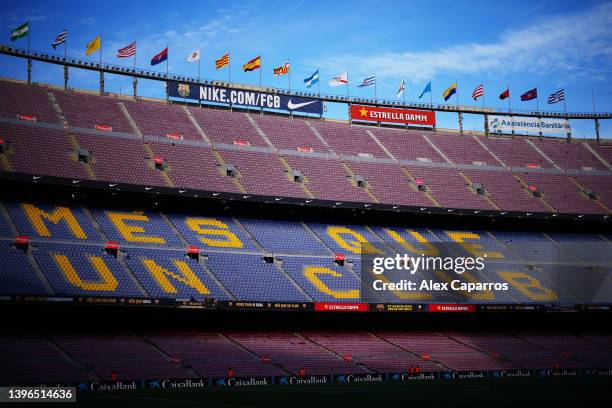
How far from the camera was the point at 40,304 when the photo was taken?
154 ft

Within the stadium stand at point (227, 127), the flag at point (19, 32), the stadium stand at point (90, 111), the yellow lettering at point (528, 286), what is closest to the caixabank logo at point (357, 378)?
the yellow lettering at point (528, 286)

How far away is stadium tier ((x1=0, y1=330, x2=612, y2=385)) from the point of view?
144 ft

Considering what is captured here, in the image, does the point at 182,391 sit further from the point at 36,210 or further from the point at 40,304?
the point at 36,210

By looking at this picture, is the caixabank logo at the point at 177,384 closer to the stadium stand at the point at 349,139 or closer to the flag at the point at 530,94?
the stadium stand at the point at 349,139

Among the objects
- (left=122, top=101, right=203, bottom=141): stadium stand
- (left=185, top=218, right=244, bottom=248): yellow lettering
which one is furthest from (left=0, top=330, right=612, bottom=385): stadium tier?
(left=122, top=101, right=203, bottom=141): stadium stand

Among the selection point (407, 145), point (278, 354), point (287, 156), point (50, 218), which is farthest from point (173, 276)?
point (407, 145)

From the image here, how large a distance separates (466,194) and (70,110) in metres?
39.0

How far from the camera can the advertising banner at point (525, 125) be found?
3465 inches

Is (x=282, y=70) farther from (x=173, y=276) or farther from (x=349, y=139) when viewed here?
(x=173, y=276)

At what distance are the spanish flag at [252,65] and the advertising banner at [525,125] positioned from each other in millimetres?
29268

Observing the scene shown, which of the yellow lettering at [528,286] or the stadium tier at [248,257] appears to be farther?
the yellow lettering at [528,286]

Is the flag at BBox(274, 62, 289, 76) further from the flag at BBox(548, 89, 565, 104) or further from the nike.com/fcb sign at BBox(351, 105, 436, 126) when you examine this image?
the flag at BBox(548, 89, 565, 104)

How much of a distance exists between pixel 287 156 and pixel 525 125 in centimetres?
3299

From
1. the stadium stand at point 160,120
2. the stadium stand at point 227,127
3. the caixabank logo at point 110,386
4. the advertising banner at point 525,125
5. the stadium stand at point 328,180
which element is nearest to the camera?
the caixabank logo at point 110,386
